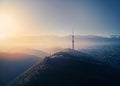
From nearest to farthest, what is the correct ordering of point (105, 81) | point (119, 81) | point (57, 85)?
point (57, 85) < point (105, 81) < point (119, 81)

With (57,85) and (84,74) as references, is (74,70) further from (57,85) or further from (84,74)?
(57,85)

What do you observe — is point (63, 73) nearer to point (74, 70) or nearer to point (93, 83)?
point (74, 70)

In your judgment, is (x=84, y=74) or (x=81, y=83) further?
(x=84, y=74)

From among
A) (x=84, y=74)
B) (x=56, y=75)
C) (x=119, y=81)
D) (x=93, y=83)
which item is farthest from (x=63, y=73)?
(x=119, y=81)

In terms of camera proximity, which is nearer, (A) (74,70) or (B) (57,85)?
(B) (57,85)

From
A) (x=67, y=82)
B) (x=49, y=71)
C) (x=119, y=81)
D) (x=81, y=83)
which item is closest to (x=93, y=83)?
(x=81, y=83)

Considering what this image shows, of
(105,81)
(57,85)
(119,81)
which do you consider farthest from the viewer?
(119,81)

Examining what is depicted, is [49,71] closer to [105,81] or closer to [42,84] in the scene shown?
[42,84]
